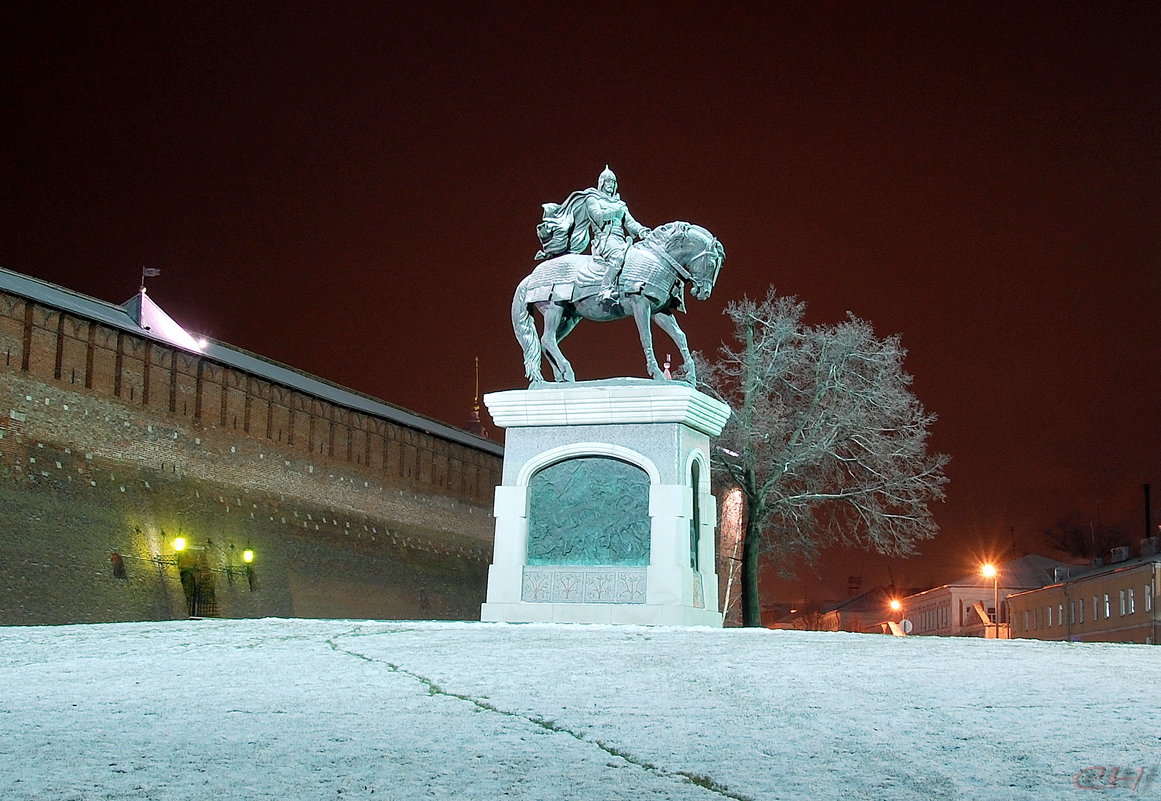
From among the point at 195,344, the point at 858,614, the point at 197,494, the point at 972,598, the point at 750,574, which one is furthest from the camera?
the point at 858,614

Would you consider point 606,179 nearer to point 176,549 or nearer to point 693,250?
point 693,250

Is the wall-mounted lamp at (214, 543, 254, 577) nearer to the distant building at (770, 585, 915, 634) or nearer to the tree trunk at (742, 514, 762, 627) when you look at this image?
the tree trunk at (742, 514, 762, 627)

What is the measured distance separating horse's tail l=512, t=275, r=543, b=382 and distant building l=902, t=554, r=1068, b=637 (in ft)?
175

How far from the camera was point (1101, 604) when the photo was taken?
52375mm

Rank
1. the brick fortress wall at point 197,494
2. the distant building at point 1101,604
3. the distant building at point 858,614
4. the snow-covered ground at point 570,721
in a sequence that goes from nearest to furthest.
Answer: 1. the snow-covered ground at point 570,721
2. the brick fortress wall at point 197,494
3. the distant building at point 1101,604
4. the distant building at point 858,614

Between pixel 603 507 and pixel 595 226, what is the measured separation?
3.05 metres

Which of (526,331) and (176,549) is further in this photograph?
(176,549)

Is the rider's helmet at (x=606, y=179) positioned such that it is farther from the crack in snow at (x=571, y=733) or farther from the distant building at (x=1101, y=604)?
the distant building at (x=1101, y=604)

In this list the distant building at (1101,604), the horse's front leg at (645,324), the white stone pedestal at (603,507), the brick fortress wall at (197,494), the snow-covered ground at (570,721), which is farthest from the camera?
the distant building at (1101,604)

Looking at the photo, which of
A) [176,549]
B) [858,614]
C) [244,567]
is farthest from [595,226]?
[858,614]

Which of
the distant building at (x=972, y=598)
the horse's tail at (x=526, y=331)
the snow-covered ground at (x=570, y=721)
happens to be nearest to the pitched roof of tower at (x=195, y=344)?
the horse's tail at (x=526, y=331)

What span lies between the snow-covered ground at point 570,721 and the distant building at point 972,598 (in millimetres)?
58615

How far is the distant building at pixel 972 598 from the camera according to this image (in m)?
69.4

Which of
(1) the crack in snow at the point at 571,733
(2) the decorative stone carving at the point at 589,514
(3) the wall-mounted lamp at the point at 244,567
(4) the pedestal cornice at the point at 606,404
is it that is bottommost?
(1) the crack in snow at the point at 571,733
